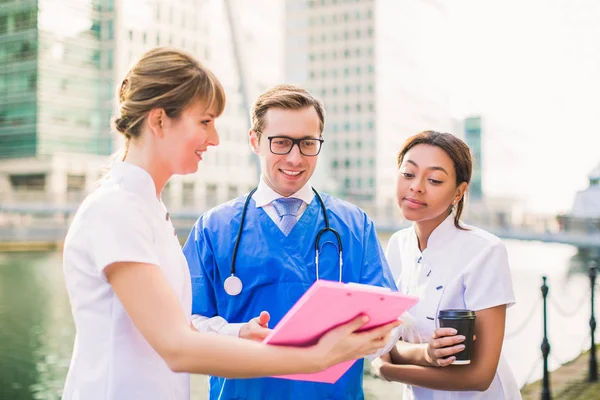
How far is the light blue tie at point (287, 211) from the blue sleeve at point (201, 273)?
0.20 meters

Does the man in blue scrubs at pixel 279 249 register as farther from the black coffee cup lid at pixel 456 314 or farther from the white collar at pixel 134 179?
the white collar at pixel 134 179

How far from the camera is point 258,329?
1.33 m

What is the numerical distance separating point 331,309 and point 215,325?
0.55 meters

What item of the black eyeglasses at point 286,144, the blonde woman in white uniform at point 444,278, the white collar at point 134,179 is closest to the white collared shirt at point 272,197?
the black eyeglasses at point 286,144

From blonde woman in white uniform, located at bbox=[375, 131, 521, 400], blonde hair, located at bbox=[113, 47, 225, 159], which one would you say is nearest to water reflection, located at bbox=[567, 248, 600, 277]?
blonde woman in white uniform, located at bbox=[375, 131, 521, 400]

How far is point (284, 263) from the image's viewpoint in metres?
1.57

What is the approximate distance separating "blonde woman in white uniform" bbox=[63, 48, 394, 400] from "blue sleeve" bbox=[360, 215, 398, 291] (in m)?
0.46

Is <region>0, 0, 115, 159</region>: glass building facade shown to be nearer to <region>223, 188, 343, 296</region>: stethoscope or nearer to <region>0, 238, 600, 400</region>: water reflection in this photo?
<region>0, 238, 600, 400</region>: water reflection

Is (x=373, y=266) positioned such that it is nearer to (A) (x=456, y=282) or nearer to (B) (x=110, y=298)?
(A) (x=456, y=282)

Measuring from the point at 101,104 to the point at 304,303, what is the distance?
42.0 m

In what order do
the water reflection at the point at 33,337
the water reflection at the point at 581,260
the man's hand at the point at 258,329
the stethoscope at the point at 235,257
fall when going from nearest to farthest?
the man's hand at the point at 258,329 < the stethoscope at the point at 235,257 < the water reflection at the point at 33,337 < the water reflection at the point at 581,260

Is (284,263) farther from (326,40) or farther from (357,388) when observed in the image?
(326,40)

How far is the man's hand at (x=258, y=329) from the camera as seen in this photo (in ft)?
4.34

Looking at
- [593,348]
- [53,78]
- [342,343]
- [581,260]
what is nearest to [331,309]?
[342,343]
